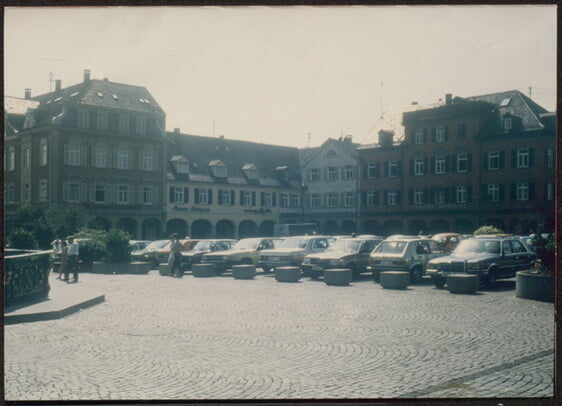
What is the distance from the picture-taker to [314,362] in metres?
8.86

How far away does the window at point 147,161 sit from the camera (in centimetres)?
3806

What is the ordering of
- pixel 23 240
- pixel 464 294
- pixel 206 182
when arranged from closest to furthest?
1. pixel 464 294
2. pixel 23 240
3. pixel 206 182

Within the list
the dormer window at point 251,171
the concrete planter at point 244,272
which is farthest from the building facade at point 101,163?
the dormer window at point 251,171

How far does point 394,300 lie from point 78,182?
20.9 metres

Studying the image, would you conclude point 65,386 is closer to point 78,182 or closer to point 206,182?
point 78,182

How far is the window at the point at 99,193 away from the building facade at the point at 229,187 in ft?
49.4

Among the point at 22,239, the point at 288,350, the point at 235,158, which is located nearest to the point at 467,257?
the point at 288,350

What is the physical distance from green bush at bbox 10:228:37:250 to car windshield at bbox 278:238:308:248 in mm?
10202

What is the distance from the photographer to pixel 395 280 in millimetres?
18516

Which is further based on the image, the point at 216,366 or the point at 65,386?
the point at 216,366

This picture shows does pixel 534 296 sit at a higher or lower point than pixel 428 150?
lower

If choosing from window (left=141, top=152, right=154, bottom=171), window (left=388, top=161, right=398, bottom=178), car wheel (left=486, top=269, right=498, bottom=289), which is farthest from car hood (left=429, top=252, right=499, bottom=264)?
window (left=388, top=161, right=398, bottom=178)

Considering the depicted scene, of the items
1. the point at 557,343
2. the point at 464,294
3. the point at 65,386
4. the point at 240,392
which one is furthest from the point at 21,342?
the point at 464,294

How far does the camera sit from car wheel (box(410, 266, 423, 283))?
20.8 meters
